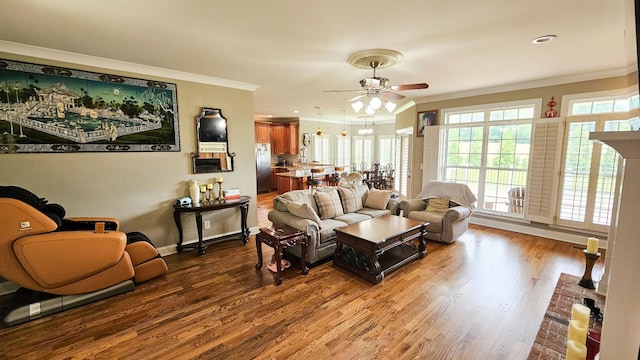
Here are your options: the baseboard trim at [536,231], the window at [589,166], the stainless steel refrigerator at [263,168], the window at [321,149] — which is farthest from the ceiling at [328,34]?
the window at [321,149]

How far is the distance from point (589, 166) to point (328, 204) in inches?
154

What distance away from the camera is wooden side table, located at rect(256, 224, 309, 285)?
2.95 meters

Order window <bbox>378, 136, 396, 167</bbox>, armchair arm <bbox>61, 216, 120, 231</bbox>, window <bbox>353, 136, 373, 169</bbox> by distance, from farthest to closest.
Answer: window <bbox>353, 136, 373, 169</bbox>
window <bbox>378, 136, 396, 167</bbox>
armchair arm <bbox>61, 216, 120, 231</bbox>

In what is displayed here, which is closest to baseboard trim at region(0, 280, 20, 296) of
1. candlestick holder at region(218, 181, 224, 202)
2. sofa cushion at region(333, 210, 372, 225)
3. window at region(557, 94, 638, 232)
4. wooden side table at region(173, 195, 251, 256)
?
wooden side table at region(173, 195, 251, 256)

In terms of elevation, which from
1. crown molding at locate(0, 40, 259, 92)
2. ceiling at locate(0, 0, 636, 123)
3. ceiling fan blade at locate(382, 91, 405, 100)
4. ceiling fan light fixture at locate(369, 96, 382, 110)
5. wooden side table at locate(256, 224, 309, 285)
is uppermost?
ceiling at locate(0, 0, 636, 123)

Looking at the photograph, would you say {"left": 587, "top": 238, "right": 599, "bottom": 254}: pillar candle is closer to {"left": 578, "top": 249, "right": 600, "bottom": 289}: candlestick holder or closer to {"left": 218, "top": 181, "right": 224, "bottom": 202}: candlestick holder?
{"left": 578, "top": 249, "right": 600, "bottom": 289}: candlestick holder

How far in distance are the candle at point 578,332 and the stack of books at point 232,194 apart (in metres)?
3.90

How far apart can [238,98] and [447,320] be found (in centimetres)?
405

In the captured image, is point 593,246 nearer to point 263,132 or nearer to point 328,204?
point 328,204

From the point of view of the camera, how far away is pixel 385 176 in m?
9.02

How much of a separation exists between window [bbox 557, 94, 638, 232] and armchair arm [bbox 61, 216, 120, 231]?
637cm

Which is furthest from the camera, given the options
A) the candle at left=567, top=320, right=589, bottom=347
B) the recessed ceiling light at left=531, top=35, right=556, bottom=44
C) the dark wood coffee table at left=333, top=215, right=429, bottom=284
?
the dark wood coffee table at left=333, top=215, right=429, bottom=284

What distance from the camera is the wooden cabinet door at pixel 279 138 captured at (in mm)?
9227

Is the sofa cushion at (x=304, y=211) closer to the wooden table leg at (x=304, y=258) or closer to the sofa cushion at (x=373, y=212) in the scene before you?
the wooden table leg at (x=304, y=258)
